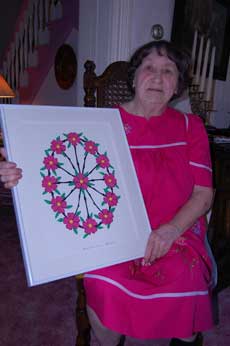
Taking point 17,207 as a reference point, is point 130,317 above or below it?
below

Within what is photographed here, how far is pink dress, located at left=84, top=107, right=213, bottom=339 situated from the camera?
98 centimetres

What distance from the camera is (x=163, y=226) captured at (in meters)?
1.05

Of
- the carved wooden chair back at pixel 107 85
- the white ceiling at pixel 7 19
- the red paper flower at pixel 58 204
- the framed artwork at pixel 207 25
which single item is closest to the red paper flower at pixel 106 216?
the red paper flower at pixel 58 204

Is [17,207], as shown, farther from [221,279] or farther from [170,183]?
[221,279]

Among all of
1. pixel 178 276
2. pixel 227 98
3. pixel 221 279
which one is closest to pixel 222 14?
pixel 227 98

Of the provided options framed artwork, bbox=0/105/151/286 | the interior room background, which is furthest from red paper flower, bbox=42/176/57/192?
the interior room background

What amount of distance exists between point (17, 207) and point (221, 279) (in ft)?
5.11

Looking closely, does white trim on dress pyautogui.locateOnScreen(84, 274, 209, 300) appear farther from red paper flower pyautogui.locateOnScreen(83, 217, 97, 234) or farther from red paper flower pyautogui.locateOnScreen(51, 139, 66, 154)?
red paper flower pyautogui.locateOnScreen(51, 139, 66, 154)

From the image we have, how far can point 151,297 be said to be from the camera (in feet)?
3.25

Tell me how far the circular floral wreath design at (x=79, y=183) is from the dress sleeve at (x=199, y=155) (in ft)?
1.20

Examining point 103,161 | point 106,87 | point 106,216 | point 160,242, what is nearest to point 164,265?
point 160,242

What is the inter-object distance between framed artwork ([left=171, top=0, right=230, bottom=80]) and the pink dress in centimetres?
75

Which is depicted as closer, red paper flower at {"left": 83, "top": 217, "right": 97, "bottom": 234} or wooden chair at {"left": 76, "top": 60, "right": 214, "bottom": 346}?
red paper flower at {"left": 83, "top": 217, "right": 97, "bottom": 234}

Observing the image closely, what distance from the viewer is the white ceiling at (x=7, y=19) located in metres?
5.15
